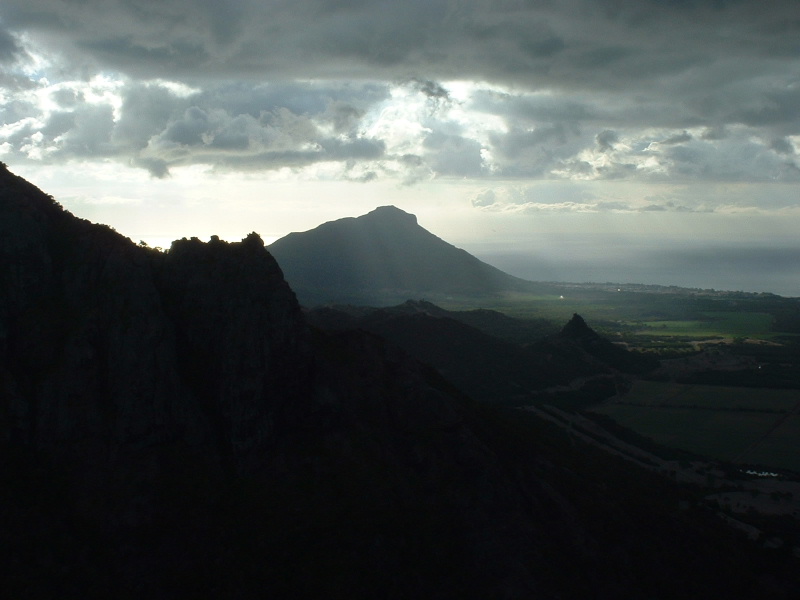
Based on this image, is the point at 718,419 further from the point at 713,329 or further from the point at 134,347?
the point at 713,329

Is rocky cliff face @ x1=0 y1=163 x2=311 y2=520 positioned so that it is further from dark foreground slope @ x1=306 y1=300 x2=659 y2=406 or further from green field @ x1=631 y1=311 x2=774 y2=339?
green field @ x1=631 y1=311 x2=774 y2=339

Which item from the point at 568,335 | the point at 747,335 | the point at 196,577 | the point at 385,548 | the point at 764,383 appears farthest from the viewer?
the point at 747,335

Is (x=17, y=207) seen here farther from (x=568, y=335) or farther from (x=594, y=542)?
(x=568, y=335)

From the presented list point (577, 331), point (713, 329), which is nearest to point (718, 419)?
point (577, 331)

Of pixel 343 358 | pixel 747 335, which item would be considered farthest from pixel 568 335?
pixel 343 358

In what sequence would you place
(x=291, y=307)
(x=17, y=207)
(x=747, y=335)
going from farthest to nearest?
1. (x=747, y=335)
2. (x=291, y=307)
3. (x=17, y=207)

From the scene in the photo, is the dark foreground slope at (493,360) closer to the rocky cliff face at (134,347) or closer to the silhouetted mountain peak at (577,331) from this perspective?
the silhouetted mountain peak at (577,331)
